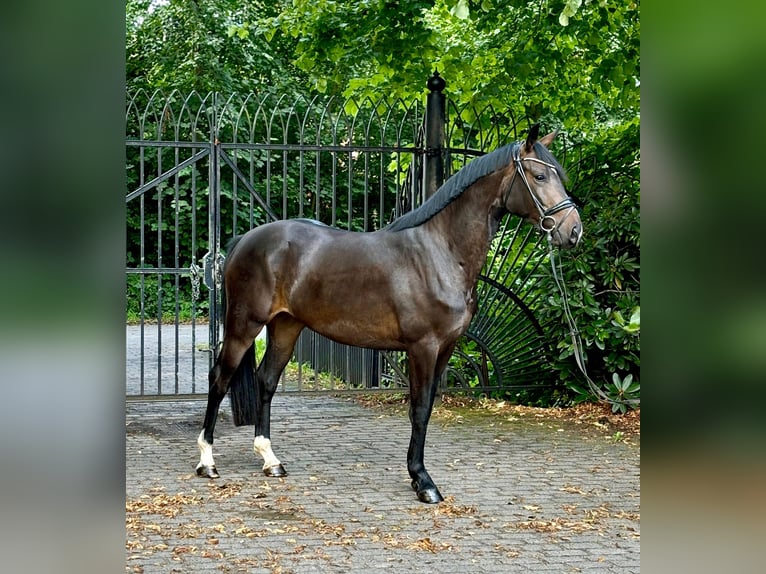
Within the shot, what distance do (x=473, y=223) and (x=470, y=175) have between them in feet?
1.01

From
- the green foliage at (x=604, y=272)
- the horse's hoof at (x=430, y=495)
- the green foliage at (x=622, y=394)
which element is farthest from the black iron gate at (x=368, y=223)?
the horse's hoof at (x=430, y=495)

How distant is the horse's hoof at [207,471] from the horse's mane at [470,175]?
2087 mm

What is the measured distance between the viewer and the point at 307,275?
6.16 metres

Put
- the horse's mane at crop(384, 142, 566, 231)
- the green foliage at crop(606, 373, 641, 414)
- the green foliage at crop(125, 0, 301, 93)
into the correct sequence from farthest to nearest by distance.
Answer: the green foliage at crop(125, 0, 301, 93)
the green foliage at crop(606, 373, 641, 414)
the horse's mane at crop(384, 142, 566, 231)

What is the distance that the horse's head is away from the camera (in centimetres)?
551

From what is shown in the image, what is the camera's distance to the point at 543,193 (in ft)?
18.3

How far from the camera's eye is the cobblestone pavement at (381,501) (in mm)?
4434

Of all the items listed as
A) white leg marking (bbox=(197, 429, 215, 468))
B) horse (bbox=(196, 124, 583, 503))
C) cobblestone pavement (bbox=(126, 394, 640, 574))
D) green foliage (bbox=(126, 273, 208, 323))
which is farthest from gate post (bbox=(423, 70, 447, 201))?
green foliage (bbox=(126, 273, 208, 323))

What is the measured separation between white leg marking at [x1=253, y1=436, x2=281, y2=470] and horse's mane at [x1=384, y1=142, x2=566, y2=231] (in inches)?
69.4

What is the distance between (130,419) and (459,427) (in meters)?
3.06

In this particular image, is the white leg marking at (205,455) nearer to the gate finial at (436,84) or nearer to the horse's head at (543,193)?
the horse's head at (543,193)

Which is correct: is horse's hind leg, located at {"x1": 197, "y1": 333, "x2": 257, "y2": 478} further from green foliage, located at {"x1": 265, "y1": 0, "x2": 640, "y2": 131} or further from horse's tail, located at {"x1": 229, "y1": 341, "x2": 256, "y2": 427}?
green foliage, located at {"x1": 265, "y1": 0, "x2": 640, "y2": 131}
